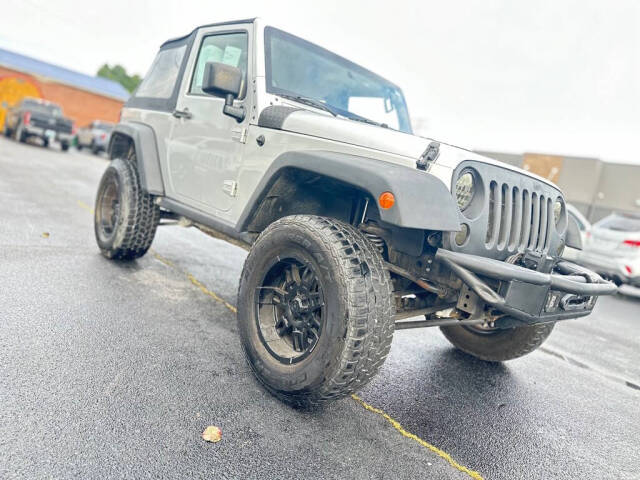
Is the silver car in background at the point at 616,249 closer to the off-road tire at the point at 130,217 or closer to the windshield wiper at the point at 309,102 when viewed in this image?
the windshield wiper at the point at 309,102

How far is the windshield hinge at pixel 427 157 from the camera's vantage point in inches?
88.0

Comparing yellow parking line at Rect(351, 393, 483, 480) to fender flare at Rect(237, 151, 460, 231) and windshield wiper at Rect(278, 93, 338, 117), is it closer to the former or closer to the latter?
fender flare at Rect(237, 151, 460, 231)

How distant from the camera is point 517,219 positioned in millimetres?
2480

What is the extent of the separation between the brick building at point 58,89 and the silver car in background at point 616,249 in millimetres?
30330

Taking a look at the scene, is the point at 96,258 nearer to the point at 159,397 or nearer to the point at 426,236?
the point at 159,397

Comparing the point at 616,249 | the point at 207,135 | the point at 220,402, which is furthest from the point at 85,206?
the point at 616,249

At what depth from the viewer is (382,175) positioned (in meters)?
2.10

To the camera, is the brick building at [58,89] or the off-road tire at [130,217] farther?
the brick building at [58,89]

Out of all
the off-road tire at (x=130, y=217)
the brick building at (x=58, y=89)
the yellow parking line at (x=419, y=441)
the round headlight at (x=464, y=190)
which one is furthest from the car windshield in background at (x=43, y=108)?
the round headlight at (x=464, y=190)

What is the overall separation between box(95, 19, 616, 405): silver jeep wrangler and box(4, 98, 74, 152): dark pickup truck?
Result: 17.6m

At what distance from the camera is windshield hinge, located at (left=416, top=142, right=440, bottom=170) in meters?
2.24

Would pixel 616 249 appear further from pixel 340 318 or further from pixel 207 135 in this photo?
pixel 340 318

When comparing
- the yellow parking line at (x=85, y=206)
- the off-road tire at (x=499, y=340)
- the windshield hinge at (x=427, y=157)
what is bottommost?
the yellow parking line at (x=85, y=206)

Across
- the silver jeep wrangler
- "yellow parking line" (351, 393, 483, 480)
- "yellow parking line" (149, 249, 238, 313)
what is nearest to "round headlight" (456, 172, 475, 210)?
the silver jeep wrangler
